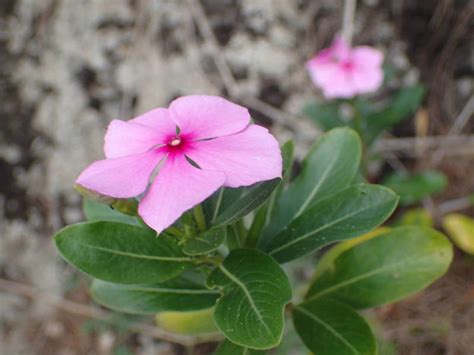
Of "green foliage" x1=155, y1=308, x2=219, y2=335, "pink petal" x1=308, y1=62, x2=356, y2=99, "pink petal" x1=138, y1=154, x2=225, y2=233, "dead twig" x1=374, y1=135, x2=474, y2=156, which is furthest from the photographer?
"dead twig" x1=374, y1=135, x2=474, y2=156

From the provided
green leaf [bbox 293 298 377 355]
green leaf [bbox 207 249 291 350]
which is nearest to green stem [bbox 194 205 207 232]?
green leaf [bbox 207 249 291 350]

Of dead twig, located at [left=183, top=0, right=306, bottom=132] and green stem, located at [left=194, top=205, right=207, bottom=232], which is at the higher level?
green stem, located at [left=194, top=205, right=207, bottom=232]

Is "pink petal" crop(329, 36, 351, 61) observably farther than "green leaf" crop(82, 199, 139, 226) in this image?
Yes

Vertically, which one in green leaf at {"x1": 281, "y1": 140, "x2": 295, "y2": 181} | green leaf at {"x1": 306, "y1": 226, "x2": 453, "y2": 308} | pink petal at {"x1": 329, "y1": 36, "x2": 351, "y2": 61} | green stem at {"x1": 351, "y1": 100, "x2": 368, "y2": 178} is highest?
green leaf at {"x1": 281, "y1": 140, "x2": 295, "y2": 181}

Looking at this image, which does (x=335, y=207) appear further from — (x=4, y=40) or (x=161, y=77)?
(x=4, y=40)

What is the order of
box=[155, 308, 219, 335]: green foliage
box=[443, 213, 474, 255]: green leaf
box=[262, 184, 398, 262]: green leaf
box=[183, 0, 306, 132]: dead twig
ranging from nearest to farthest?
box=[262, 184, 398, 262]: green leaf < box=[155, 308, 219, 335]: green foliage < box=[443, 213, 474, 255]: green leaf < box=[183, 0, 306, 132]: dead twig

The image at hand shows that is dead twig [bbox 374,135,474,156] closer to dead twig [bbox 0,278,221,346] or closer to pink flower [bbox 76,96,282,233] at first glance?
dead twig [bbox 0,278,221,346]
